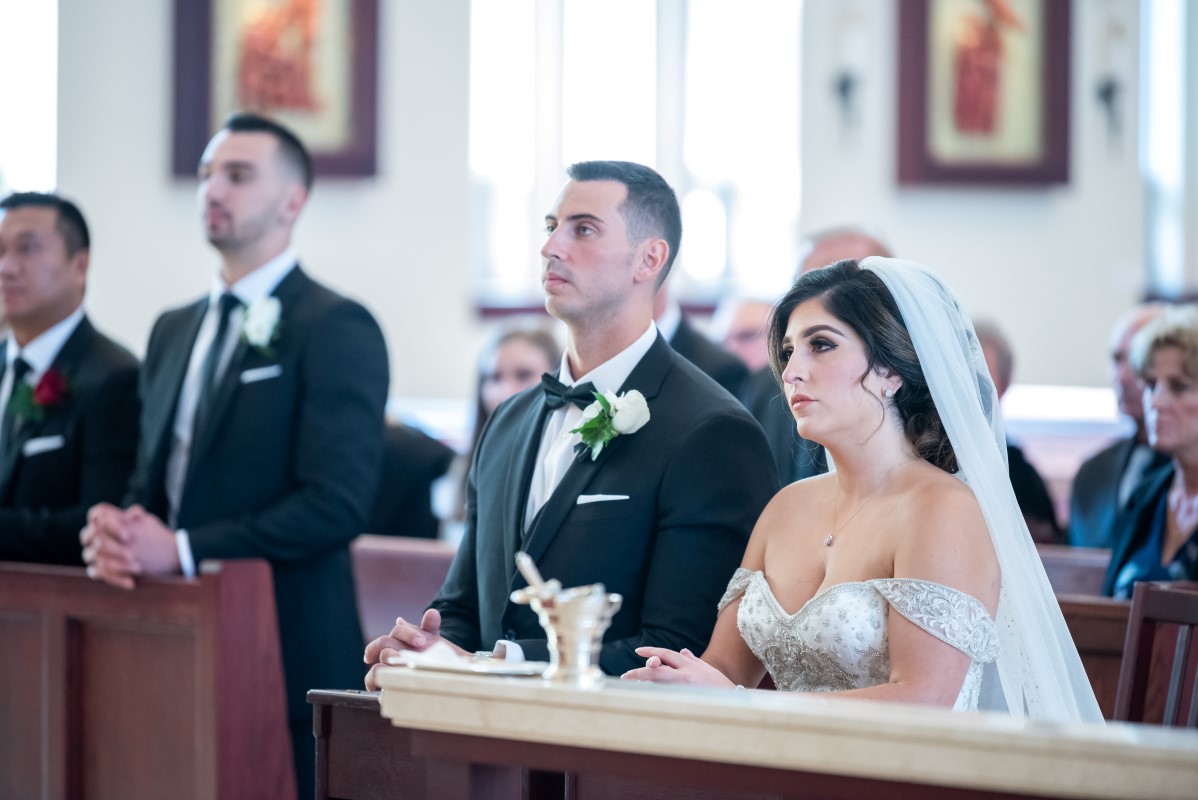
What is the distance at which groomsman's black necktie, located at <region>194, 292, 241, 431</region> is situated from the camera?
4570 mm

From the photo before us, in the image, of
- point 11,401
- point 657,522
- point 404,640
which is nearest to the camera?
point 404,640

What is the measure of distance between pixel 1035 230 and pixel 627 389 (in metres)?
6.73

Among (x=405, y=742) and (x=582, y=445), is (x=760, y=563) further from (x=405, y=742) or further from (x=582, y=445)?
(x=405, y=742)

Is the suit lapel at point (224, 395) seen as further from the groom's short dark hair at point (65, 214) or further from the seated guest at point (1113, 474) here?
the seated guest at point (1113, 474)

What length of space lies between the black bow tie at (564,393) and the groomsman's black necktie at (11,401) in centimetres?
209

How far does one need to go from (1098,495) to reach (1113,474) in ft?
0.36

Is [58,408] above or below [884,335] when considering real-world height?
below

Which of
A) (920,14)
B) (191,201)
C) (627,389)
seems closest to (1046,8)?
(920,14)

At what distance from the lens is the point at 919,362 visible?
3.26 meters

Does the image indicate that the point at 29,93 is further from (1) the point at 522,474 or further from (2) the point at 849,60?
(1) the point at 522,474

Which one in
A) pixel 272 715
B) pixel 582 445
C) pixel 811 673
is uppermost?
pixel 582 445

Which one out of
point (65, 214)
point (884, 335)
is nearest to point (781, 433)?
point (884, 335)

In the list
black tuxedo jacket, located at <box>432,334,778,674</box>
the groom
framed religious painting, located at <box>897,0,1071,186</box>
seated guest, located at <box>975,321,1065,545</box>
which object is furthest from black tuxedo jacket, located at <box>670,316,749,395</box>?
framed religious painting, located at <box>897,0,1071,186</box>

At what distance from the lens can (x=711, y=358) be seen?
224 inches
